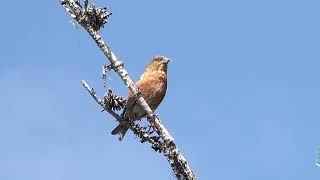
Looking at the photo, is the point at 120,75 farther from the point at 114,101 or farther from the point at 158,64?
the point at 158,64

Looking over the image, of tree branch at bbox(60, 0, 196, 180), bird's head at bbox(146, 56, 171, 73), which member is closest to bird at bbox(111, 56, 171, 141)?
bird's head at bbox(146, 56, 171, 73)

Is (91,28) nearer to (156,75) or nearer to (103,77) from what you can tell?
(103,77)

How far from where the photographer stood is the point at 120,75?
4.95 meters

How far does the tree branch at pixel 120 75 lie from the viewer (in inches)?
185

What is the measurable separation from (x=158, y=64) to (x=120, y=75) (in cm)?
441

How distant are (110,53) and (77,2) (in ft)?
1.93

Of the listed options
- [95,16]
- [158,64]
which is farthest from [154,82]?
[95,16]

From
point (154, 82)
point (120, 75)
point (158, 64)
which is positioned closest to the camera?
point (120, 75)

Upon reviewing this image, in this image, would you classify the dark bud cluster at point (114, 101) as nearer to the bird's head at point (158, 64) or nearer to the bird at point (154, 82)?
the bird at point (154, 82)

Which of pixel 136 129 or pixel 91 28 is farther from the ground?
pixel 91 28

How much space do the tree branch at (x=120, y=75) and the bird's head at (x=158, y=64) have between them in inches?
158

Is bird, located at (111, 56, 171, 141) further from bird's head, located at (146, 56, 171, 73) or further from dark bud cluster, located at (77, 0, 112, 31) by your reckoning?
dark bud cluster, located at (77, 0, 112, 31)

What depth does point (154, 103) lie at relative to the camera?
29.2 ft

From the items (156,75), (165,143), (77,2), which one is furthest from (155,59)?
(165,143)
